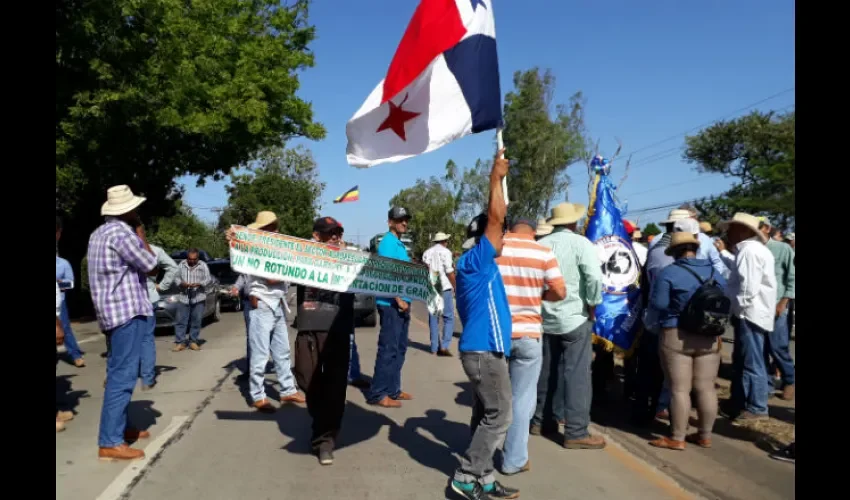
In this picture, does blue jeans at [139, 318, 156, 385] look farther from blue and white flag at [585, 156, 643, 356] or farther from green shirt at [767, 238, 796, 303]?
green shirt at [767, 238, 796, 303]

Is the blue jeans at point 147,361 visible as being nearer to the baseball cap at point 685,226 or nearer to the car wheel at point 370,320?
the baseball cap at point 685,226

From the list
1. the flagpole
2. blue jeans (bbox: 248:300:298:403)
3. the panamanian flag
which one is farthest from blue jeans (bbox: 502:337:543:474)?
blue jeans (bbox: 248:300:298:403)

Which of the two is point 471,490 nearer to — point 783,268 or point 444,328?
point 783,268

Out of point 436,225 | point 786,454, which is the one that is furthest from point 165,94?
point 436,225

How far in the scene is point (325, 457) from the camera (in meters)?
5.27

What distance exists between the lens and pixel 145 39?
18297mm

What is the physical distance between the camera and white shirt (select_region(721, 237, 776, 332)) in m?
6.44

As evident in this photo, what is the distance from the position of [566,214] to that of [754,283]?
2.05m

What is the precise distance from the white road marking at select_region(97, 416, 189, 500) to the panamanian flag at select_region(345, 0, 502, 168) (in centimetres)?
297

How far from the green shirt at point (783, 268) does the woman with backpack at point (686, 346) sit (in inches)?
104

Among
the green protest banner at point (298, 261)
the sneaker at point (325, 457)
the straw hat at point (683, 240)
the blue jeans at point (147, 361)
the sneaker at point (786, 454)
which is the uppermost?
the straw hat at point (683, 240)

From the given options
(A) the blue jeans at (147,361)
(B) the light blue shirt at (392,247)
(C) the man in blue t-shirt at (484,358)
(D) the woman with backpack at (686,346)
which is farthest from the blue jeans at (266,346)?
(D) the woman with backpack at (686,346)

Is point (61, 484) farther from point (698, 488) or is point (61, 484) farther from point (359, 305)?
point (359, 305)

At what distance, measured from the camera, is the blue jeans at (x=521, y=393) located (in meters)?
4.87
